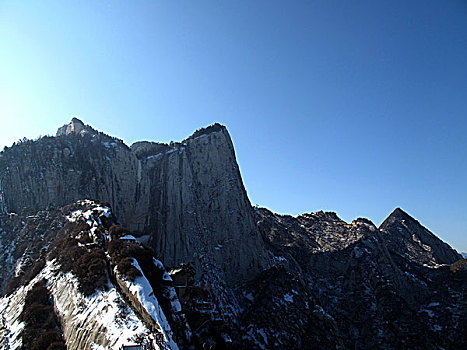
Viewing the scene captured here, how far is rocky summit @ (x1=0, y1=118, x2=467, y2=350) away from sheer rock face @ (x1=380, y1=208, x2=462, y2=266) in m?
16.7

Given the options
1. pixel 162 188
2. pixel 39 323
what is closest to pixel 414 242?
pixel 162 188

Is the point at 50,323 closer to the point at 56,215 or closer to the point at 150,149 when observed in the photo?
the point at 56,215

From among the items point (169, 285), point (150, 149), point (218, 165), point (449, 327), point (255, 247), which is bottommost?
point (449, 327)

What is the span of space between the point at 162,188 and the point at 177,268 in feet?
94.3

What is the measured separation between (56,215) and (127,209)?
1581 centimetres

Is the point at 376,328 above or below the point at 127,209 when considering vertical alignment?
below

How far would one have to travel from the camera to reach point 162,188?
58094 mm

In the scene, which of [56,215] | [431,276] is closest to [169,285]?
[56,215]

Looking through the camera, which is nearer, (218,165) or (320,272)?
(218,165)

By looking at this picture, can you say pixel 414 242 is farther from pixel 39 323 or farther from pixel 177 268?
pixel 39 323

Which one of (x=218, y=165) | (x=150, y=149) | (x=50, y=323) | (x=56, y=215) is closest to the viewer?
(x=50, y=323)

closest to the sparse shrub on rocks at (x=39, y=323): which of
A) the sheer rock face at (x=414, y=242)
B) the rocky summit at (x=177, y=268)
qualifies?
the rocky summit at (x=177, y=268)

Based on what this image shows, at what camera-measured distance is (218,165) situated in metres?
60.7

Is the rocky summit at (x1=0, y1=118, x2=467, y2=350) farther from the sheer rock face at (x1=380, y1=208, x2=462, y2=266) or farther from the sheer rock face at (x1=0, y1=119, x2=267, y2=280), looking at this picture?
the sheer rock face at (x1=380, y1=208, x2=462, y2=266)
